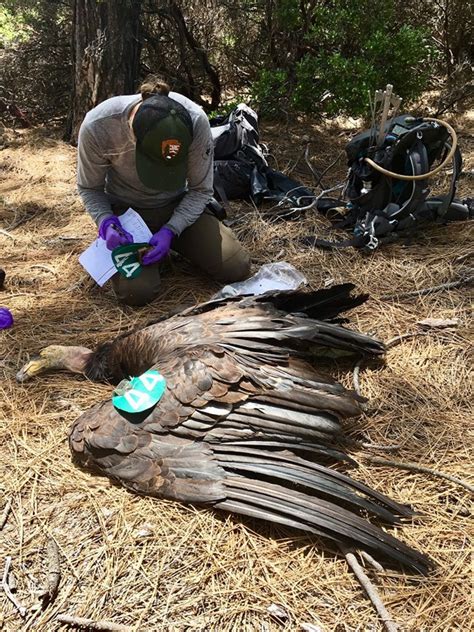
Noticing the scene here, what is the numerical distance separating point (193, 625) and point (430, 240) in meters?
3.03

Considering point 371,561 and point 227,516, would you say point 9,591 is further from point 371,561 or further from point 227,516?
point 371,561

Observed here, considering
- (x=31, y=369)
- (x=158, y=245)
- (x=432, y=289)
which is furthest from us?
(x=158, y=245)

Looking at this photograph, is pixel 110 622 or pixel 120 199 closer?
pixel 110 622

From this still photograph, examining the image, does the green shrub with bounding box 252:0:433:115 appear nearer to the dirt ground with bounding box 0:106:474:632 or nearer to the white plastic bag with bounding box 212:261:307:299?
the dirt ground with bounding box 0:106:474:632

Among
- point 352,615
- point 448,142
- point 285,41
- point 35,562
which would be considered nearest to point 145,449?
point 35,562

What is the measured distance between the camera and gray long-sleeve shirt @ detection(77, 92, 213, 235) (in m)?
3.03

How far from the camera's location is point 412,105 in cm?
601

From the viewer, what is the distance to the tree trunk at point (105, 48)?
15.9 feet

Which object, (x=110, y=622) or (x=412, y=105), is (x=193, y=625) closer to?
(x=110, y=622)

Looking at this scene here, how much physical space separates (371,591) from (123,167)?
8.90ft

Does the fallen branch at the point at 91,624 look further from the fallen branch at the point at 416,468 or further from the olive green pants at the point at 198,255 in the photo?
the olive green pants at the point at 198,255

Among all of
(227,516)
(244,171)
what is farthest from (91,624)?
(244,171)

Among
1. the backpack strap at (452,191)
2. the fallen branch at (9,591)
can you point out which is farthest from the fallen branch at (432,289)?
the fallen branch at (9,591)

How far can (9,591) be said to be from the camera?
1735 millimetres
